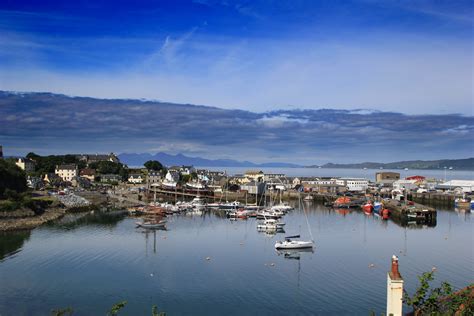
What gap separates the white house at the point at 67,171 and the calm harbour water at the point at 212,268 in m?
41.1

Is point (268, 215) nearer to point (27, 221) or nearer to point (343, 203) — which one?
point (343, 203)

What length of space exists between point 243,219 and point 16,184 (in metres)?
22.7

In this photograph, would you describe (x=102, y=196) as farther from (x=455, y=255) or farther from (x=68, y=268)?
(x=455, y=255)

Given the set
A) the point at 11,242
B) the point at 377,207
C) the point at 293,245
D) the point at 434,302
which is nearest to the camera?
the point at 434,302

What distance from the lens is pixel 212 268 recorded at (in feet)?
83.4

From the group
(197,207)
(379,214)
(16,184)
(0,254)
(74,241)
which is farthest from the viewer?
(197,207)

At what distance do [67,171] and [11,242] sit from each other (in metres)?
51.6

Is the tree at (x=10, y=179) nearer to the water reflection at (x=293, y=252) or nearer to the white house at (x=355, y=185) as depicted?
the water reflection at (x=293, y=252)

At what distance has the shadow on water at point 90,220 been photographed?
132 feet

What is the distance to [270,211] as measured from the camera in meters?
50.2

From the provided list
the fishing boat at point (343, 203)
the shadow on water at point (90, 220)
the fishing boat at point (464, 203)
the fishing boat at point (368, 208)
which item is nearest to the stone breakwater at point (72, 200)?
the shadow on water at point (90, 220)

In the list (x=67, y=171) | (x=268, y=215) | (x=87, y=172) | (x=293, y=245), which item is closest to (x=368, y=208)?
(x=268, y=215)

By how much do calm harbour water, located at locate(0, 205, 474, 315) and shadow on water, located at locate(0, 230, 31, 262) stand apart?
4.5 inches

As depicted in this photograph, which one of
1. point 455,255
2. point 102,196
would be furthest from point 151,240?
point 102,196
